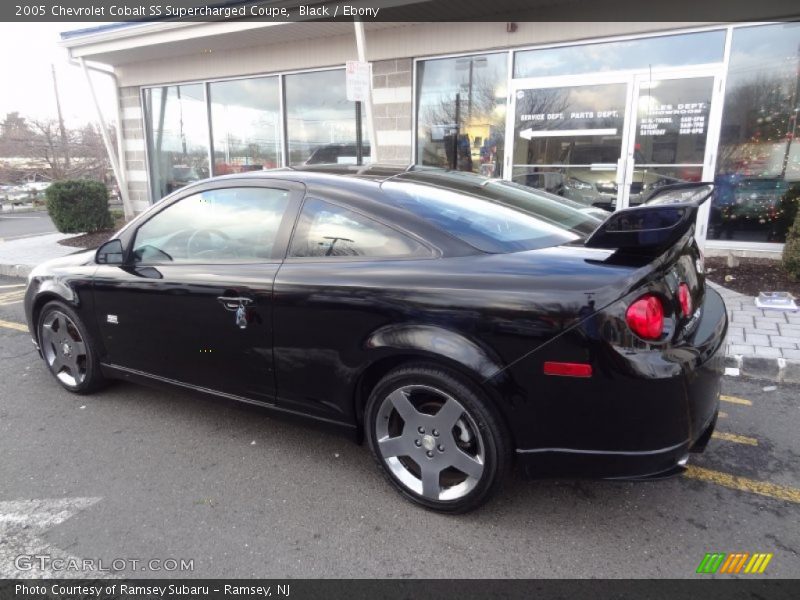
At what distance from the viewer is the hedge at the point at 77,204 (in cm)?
984

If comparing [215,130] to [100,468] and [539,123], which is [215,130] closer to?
[539,123]

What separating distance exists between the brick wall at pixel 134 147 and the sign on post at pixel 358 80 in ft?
24.2

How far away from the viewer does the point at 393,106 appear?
29.1 ft

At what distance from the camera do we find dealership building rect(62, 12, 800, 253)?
6770 mm

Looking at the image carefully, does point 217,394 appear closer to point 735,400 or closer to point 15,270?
point 735,400

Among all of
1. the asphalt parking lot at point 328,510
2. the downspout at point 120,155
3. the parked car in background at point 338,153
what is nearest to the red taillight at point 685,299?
the asphalt parking lot at point 328,510

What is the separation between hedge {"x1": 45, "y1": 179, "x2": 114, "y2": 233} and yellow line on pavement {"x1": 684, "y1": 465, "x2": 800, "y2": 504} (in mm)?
10856

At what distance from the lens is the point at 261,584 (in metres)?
2.00

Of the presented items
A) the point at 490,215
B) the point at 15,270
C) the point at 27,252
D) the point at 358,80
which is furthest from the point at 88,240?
the point at 490,215

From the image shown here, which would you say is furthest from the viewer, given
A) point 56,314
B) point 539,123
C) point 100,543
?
point 539,123

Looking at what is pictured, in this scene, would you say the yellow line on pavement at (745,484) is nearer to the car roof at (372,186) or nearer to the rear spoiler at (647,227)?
the rear spoiler at (647,227)

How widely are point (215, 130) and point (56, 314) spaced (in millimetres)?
8376

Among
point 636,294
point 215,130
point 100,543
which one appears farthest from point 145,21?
point 636,294

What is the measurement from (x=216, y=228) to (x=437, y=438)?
5.76 feet
